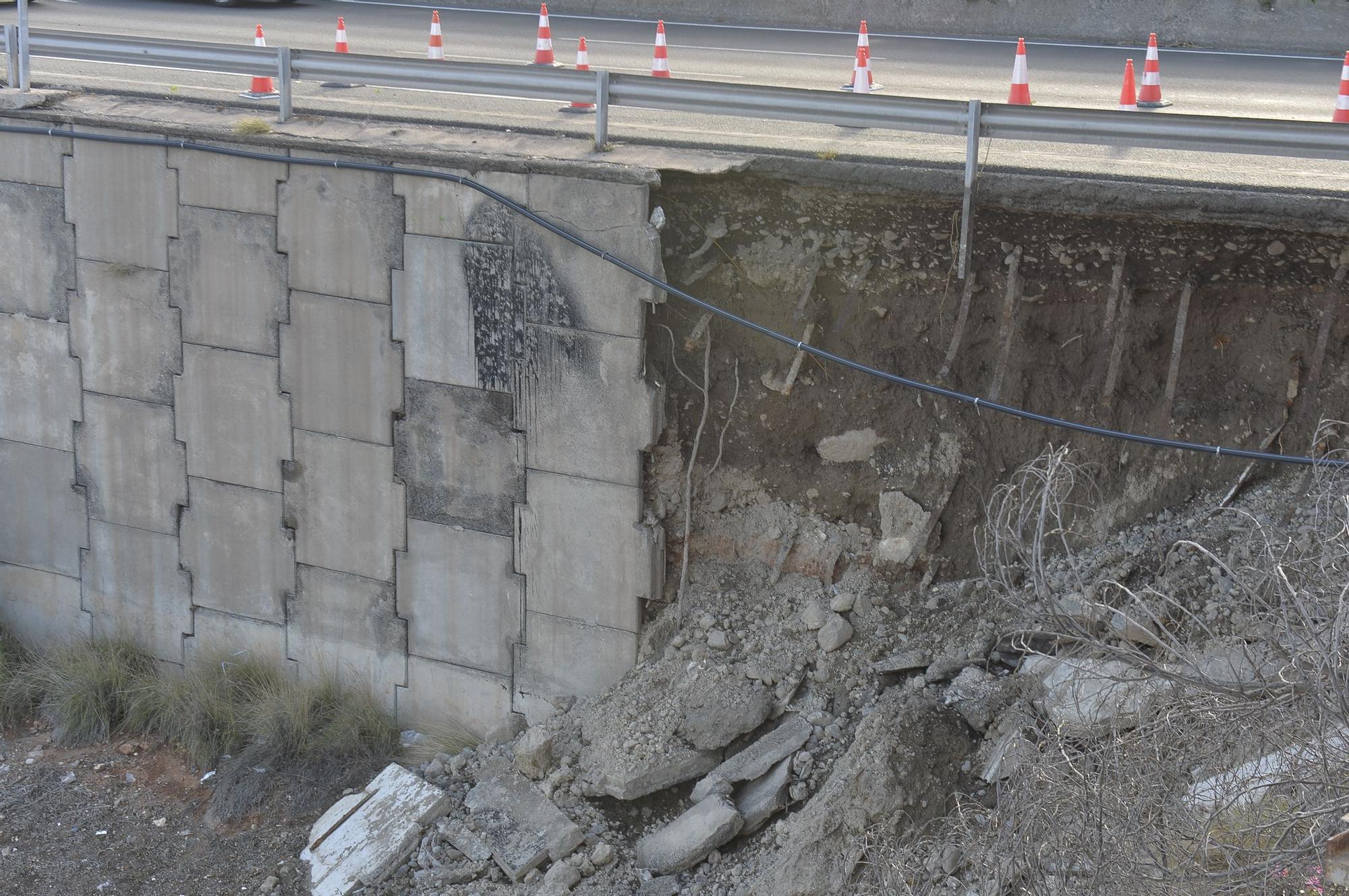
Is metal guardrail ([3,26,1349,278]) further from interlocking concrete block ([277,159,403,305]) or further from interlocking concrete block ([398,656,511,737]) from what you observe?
interlocking concrete block ([398,656,511,737])

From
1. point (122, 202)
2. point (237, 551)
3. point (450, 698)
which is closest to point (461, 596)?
point (450, 698)

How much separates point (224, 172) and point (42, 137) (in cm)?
151

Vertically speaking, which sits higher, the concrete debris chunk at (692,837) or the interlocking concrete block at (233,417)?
the interlocking concrete block at (233,417)

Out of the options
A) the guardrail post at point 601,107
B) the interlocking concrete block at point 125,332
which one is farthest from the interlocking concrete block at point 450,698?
the guardrail post at point 601,107

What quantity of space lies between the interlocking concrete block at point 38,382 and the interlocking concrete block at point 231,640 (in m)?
1.53

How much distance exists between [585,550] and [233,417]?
8.73 ft

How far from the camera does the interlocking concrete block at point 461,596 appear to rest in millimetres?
8125

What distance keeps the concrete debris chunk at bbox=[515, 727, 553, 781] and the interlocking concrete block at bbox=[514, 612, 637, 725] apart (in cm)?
47

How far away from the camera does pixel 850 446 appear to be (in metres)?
7.38

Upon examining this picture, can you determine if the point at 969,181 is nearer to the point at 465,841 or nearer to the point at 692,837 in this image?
the point at 692,837

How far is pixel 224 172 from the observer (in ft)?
27.1

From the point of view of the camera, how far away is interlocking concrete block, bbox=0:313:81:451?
9.10 m

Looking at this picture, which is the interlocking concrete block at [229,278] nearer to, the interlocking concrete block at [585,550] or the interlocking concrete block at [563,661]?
the interlocking concrete block at [585,550]

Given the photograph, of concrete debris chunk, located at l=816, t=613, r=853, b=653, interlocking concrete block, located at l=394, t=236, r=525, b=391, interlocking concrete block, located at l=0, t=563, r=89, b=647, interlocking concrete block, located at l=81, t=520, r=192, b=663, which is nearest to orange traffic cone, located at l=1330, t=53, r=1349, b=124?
concrete debris chunk, located at l=816, t=613, r=853, b=653
